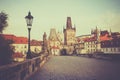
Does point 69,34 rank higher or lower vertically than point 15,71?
higher

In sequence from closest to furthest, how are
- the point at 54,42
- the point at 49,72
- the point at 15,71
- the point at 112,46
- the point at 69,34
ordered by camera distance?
the point at 15,71
the point at 49,72
the point at 112,46
the point at 54,42
the point at 69,34

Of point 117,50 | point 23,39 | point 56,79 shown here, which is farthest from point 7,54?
point 23,39

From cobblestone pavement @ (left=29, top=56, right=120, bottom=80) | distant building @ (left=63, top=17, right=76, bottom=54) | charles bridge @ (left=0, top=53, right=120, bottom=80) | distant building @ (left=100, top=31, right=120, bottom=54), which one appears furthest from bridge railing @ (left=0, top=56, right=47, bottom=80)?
distant building @ (left=63, top=17, right=76, bottom=54)

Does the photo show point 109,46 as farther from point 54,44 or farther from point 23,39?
point 54,44

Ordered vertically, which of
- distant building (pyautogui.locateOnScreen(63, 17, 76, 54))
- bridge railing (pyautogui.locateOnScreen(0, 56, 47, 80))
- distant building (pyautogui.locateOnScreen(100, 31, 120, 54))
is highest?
distant building (pyautogui.locateOnScreen(63, 17, 76, 54))

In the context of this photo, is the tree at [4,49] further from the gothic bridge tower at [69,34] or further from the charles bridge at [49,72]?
the gothic bridge tower at [69,34]

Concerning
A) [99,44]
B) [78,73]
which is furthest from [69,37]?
[78,73]

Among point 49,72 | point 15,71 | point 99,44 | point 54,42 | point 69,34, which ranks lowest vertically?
point 49,72

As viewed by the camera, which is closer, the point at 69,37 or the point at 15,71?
the point at 15,71

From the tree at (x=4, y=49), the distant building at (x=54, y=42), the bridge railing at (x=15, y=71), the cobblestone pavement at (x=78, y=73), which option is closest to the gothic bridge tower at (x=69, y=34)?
the distant building at (x=54, y=42)

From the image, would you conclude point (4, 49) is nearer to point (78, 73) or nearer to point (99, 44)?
point (78, 73)

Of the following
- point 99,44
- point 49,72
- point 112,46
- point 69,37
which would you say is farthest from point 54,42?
point 49,72

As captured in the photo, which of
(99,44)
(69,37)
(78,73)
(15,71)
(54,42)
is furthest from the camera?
(69,37)

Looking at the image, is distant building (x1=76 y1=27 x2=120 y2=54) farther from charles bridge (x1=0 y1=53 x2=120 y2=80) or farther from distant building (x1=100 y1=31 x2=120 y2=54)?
charles bridge (x1=0 y1=53 x2=120 y2=80)
